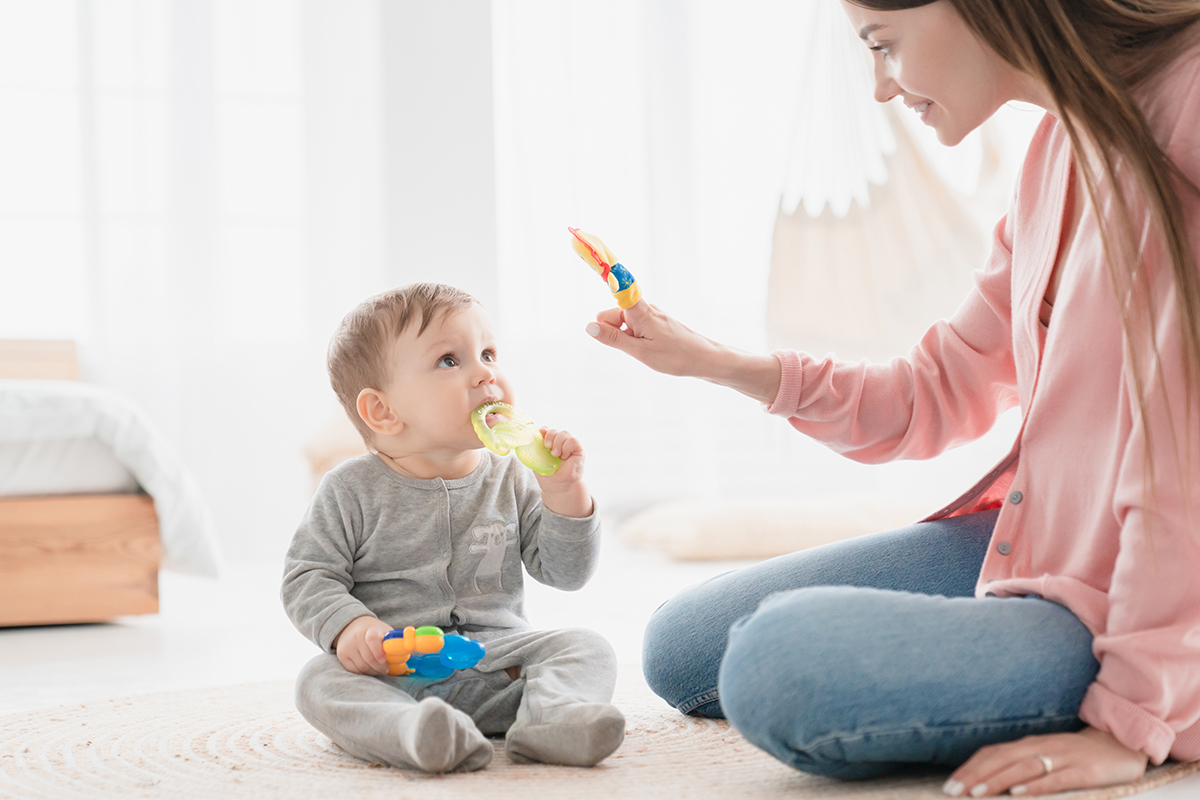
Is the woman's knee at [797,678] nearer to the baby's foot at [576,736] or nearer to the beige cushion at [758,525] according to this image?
the baby's foot at [576,736]

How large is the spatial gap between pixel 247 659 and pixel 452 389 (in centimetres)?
70

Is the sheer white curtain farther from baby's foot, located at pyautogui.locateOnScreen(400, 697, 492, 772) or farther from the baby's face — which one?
baby's foot, located at pyautogui.locateOnScreen(400, 697, 492, 772)

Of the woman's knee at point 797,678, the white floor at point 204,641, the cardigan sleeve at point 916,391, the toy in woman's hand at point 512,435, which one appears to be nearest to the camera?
the woman's knee at point 797,678

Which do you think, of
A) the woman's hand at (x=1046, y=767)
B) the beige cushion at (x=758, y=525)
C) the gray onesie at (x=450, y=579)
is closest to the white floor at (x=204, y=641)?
the woman's hand at (x=1046, y=767)

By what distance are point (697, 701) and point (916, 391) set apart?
38 centimetres

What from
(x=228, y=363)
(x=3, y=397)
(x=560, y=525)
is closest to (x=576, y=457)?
(x=560, y=525)

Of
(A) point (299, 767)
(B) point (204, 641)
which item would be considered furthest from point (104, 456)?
(A) point (299, 767)

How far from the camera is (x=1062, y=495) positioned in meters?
0.81

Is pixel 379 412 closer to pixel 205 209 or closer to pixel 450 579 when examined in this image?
pixel 450 579

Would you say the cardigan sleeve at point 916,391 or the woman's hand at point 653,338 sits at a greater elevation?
the woman's hand at point 653,338

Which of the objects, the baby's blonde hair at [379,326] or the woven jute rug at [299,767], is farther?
the baby's blonde hair at [379,326]

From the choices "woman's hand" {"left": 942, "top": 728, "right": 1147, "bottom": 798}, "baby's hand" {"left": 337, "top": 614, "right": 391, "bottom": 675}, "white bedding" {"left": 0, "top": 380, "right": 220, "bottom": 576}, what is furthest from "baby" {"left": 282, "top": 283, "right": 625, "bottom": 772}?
"white bedding" {"left": 0, "top": 380, "right": 220, "bottom": 576}

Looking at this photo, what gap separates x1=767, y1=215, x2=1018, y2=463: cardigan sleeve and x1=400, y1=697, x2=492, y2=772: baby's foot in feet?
1.45

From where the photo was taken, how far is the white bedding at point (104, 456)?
5.77ft
